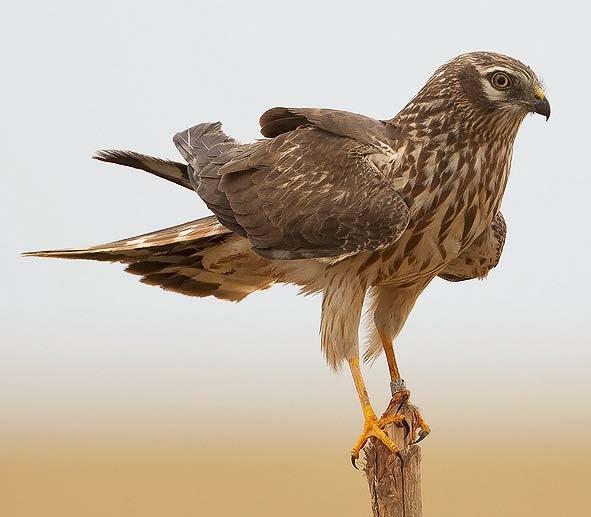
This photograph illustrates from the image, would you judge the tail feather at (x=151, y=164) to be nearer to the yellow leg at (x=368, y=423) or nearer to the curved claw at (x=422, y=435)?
the yellow leg at (x=368, y=423)

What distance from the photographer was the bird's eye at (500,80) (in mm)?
5207

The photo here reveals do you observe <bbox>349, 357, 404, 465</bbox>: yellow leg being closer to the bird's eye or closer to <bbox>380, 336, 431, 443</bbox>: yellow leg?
<bbox>380, 336, 431, 443</bbox>: yellow leg

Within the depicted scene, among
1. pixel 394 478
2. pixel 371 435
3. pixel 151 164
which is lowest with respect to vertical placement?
pixel 394 478

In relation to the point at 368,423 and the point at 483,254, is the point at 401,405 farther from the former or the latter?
the point at 483,254

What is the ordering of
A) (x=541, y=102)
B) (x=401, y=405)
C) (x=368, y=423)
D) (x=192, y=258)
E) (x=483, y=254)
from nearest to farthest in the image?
(x=541, y=102) < (x=368, y=423) < (x=401, y=405) < (x=483, y=254) < (x=192, y=258)

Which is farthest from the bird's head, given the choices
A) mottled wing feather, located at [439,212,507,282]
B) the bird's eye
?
mottled wing feather, located at [439,212,507,282]

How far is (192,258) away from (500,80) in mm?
2093

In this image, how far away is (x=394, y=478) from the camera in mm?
5164

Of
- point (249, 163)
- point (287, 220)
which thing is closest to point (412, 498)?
point (287, 220)

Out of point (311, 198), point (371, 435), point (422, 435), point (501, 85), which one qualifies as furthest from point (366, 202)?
point (422, 435)

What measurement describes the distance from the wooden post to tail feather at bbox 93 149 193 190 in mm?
2027

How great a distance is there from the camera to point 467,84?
5.36 meters

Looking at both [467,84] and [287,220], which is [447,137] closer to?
[467,84]

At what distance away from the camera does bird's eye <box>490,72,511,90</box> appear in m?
5.21
